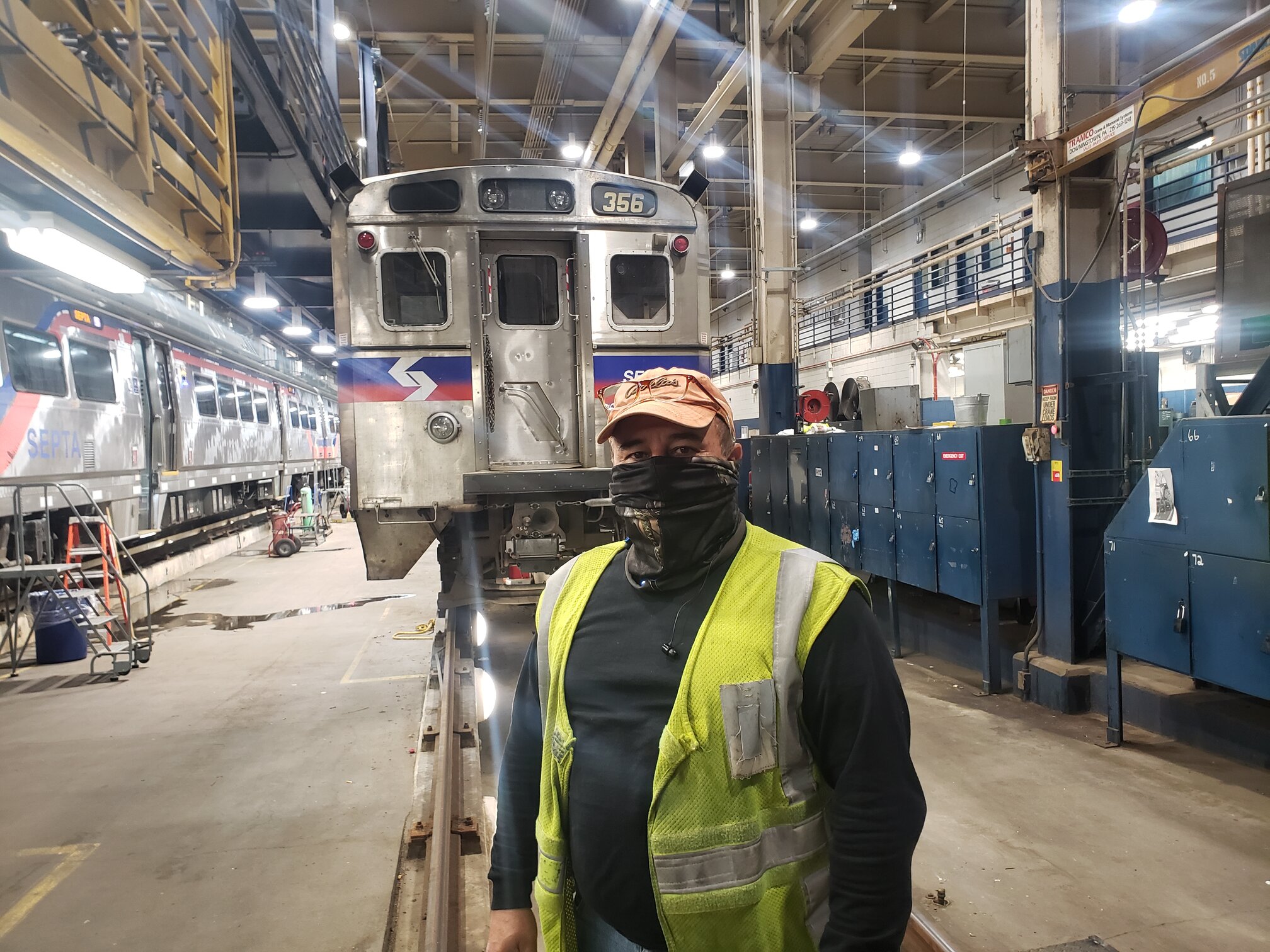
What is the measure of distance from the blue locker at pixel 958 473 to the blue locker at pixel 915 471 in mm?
73

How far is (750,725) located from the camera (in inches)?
51.7

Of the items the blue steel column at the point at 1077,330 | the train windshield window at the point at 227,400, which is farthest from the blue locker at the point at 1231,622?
the train windshield window at the point at 227,400

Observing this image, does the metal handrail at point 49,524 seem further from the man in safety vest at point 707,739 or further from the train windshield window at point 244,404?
the train windshield window at point 244,404

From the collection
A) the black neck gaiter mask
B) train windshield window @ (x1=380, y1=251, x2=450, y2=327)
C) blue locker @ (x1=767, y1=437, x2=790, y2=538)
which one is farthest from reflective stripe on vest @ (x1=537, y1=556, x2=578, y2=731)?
blue locker @ (x1=767, y1=437, x2=790, y2=538)

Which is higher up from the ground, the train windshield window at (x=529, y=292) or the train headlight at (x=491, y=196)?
the train headlight at (x=491, y=196)

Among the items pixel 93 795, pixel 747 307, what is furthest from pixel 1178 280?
pixel 747 307

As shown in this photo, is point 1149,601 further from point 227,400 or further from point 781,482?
point 227,400

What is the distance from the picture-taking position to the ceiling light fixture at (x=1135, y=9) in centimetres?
549

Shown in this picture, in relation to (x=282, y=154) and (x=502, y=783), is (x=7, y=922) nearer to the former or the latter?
(x=502, y=783)

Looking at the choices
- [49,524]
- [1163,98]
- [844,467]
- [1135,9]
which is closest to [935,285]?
[844,467]

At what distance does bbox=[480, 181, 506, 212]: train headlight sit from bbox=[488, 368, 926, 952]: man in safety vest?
15.3 ft

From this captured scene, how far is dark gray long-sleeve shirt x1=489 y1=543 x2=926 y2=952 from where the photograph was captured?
1.26 m

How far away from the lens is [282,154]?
8.22 m

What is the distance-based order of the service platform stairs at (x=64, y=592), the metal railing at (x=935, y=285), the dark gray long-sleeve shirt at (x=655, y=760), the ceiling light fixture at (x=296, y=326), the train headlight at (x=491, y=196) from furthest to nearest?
the ceiling light fixture at (x=296, y=326), the metal railing at (x=935, y=285), the service platform stairs at (x=64, y=592), the train headlight at (x=491, y=196), the dark gray long-sleeve shirt at (x=655, y=760)
